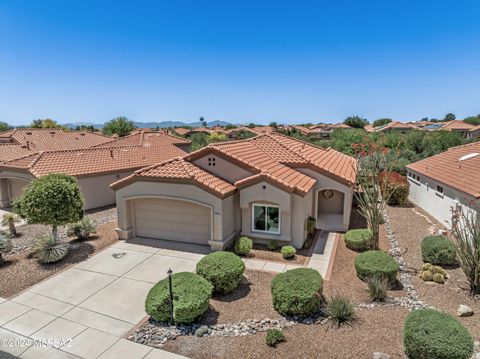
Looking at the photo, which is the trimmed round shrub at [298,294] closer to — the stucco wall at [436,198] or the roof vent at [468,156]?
the stucco wall at [436,198]

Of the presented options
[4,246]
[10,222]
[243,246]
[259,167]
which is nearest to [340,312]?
[243,246]

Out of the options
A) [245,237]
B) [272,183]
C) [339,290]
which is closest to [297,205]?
[272,183]

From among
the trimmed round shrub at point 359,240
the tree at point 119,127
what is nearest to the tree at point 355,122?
the tree at point 119,127

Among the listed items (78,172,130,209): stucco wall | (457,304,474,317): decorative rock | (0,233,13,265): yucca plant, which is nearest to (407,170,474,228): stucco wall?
(457,304,474,317): decorative rock

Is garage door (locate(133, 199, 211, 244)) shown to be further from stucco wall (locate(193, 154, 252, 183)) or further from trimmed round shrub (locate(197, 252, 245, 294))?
trimmed round shrub (locate(197, 252, 245, 294))

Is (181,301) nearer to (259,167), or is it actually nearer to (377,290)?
(377,290)
